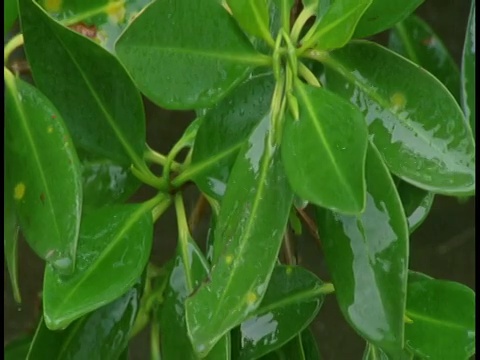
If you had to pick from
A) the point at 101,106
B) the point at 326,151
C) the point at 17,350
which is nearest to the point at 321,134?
the point at 326,151

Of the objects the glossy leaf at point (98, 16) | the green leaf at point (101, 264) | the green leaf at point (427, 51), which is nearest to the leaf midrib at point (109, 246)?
the green leaf at point (101, 264)

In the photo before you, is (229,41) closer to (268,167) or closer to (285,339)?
(268,167)

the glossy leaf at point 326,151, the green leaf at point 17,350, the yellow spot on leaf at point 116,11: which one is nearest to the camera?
the glossy leaf at point 326,151

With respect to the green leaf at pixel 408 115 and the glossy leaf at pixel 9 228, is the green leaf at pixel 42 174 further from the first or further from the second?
the green leaf at pixel 408 115

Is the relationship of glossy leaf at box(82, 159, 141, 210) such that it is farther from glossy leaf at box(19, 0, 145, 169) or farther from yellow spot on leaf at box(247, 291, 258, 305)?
yellow spot on leaf at box(247, 291, 258, 305)

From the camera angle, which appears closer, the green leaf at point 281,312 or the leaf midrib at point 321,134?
the leaf midrib at point 321,134

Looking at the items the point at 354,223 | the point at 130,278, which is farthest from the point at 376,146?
the point at 130,278

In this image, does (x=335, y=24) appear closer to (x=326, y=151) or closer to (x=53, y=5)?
(x=326, y=151)
